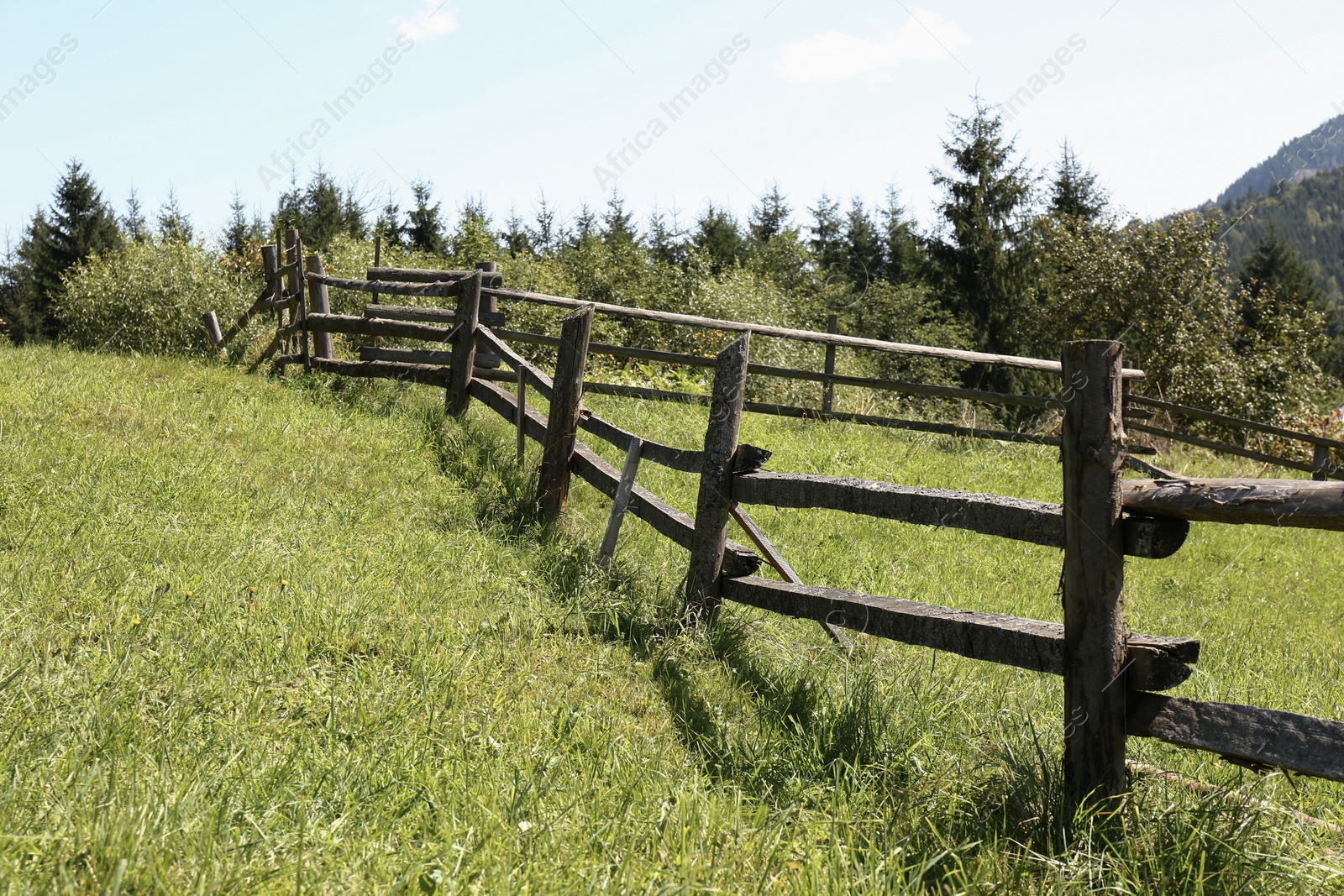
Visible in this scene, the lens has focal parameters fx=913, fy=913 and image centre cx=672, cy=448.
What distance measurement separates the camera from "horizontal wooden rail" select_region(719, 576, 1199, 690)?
2742 millimetres

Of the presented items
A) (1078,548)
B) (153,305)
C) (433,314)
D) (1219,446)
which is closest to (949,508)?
(1078,548)

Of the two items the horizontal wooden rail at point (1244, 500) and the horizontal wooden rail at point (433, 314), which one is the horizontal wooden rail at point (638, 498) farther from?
the horizontal wooden rail at point (1244, 500)

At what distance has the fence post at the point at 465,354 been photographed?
8.51 m

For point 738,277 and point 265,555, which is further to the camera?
point 738,277

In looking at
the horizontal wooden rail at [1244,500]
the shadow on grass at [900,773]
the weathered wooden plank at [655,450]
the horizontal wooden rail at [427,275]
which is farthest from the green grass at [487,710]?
the horizontal wooden rail at [427,275]

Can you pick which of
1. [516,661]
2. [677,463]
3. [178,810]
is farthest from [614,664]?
[178,810]

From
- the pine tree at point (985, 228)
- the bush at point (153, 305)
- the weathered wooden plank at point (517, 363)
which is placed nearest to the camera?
the weathered wooden plank at point (517, 363)

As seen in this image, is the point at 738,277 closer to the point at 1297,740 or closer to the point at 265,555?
the point at 265,555

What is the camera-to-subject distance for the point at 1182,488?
2662 mm

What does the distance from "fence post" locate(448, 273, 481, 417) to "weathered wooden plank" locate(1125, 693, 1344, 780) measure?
674 cm

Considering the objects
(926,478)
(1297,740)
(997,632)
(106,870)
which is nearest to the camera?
(106,870)

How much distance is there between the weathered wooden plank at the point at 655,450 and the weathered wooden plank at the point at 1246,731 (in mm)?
2334

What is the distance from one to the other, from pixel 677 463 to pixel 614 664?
4.17 ft

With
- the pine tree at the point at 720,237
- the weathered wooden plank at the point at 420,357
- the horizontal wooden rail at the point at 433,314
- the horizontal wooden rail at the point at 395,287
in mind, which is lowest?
the weathered wooden plank at the point at 420,357
